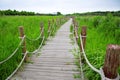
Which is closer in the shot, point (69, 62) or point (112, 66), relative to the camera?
point (112, 66)

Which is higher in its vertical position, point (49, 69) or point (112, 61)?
point (112, 61)

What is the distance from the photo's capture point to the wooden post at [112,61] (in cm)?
184

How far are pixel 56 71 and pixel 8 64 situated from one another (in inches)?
49.7

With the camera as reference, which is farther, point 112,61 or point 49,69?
point 49,69

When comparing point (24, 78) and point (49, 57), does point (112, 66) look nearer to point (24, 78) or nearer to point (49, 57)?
point (24, 78)

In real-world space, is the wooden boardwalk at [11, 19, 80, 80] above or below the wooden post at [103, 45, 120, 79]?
below

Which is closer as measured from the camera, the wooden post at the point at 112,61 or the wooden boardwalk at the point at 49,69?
the wooden post at the point at 112,61

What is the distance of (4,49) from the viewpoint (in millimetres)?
4883

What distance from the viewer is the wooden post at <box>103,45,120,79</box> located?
72.6 inches

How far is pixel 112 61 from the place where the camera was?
6.25 feet

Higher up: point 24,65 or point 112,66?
point 112,66

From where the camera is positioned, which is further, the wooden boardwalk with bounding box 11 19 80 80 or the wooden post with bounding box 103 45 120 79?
the wooden boardwalk with bounding box 11 19 80 80

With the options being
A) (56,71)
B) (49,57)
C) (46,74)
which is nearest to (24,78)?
(46,74)

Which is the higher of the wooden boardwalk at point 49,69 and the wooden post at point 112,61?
the wooden post at point 112,61
